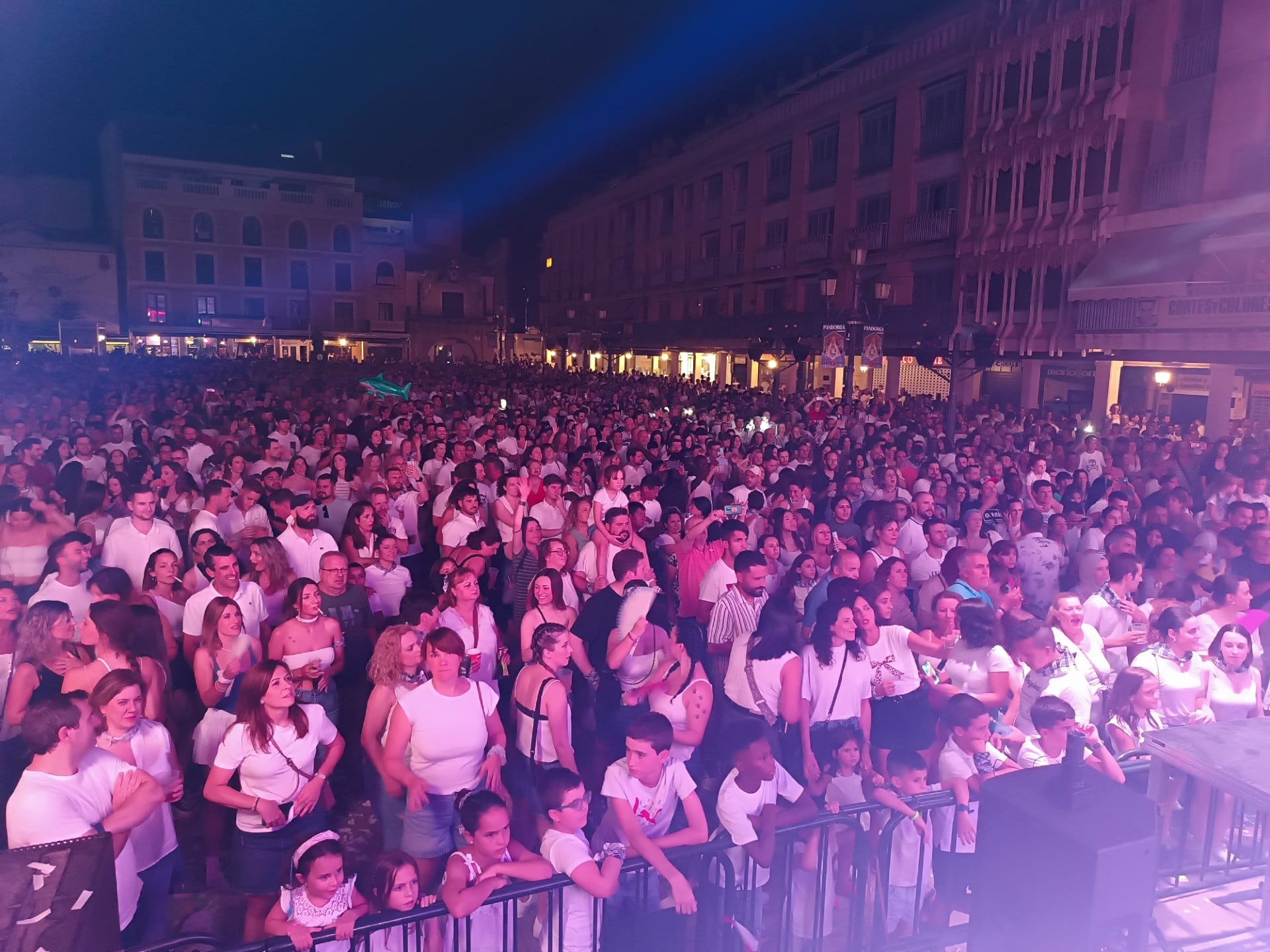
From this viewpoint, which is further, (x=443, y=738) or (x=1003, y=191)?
(x=1003, y=191)

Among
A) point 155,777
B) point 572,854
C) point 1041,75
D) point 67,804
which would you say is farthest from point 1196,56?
point 67,804

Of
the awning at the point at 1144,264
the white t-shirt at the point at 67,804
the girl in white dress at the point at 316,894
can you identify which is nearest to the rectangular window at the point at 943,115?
the awning at the point at 1144,264

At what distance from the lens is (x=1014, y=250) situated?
23359 millimetres

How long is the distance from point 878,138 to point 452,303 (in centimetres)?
4513

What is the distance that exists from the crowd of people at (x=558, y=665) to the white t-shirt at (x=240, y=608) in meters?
0.02

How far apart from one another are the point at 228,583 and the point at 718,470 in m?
6.63

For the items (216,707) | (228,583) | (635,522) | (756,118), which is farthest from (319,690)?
(756,118)

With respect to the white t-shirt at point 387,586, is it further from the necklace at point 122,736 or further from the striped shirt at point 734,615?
the necklace at point 122,736

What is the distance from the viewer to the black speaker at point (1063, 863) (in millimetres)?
2162

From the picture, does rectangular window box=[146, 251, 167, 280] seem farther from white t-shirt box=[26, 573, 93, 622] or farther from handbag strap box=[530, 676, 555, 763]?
handbag strap box=[530, 676, 555, 763]

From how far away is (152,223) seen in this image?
2231 inches

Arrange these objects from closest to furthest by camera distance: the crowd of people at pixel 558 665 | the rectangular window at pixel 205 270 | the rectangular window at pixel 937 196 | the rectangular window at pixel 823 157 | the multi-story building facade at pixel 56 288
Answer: the crowd of people at pixel 558 665
the rectangular window at pixel 937 196
the rectangular window at pixel 823 157
the multi-story building facade at pixel 56 288
the rectangular window at pixel 205 270

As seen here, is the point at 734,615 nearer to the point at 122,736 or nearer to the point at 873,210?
the point at 122,736

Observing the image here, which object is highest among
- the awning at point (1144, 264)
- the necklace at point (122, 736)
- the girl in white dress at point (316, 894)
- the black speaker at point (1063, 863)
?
the awning at point (1144, 264)
